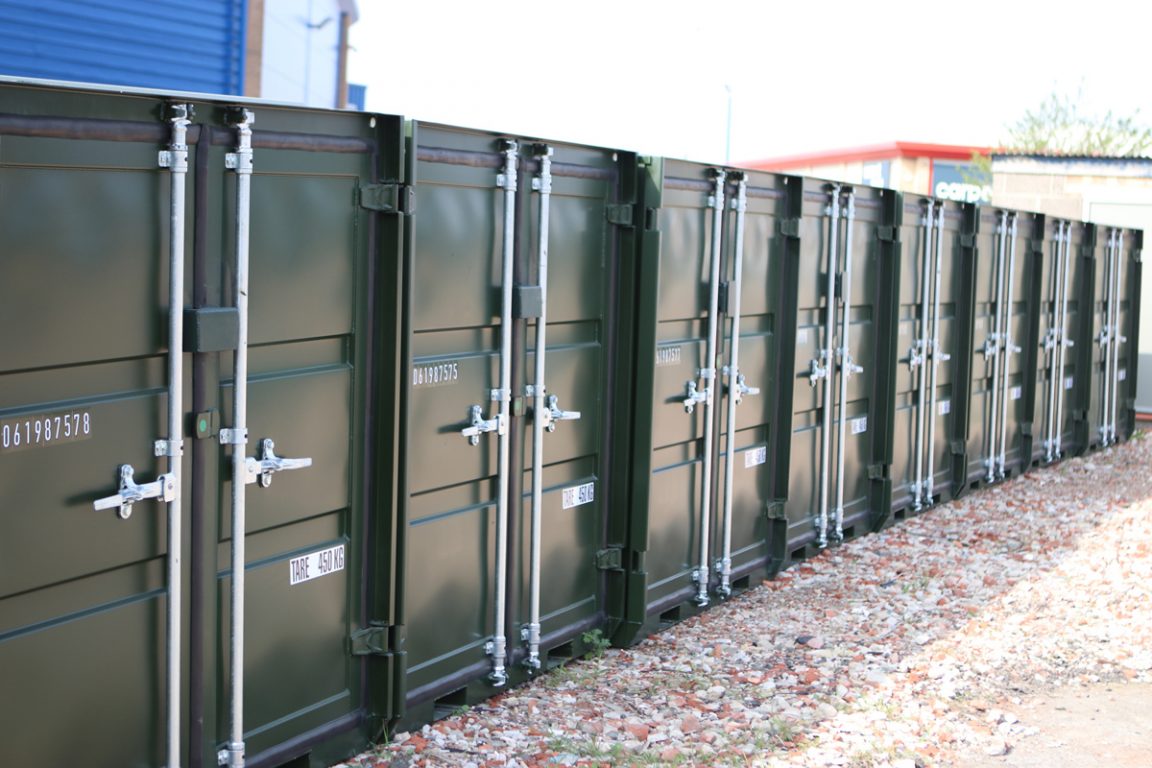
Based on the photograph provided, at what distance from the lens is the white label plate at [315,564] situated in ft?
15.8

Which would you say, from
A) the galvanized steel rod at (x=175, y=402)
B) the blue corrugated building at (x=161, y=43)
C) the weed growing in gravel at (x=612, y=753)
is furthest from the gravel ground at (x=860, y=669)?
the blue corrugated building at (x=161, y=43)

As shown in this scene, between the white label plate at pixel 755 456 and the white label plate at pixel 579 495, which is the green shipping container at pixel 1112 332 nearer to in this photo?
the white label plate at pixel 755 456

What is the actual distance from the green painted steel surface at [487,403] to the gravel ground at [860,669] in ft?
1.06

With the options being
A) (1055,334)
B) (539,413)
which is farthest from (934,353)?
(539,413)

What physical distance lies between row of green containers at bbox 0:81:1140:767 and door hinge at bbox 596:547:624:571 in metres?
0.02

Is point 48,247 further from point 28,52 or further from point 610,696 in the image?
point 28,52

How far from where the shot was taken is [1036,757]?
549 centimetres

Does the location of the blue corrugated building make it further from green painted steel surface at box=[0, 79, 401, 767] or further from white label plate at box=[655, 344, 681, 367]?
green painted steel surface at box=[0, 79, 401, 767]

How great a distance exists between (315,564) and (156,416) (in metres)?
1.01

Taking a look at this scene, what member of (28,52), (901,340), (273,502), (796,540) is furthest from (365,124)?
(28,52)

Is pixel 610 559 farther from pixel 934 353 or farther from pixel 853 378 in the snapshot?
pixel 934 353

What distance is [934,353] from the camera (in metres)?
10.6

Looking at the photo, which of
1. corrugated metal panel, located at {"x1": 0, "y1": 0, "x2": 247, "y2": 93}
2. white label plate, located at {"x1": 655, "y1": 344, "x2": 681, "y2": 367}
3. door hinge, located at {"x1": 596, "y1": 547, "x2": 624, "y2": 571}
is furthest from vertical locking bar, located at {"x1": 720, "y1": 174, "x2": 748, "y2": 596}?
corrugated metal panel, located at {"x1": 0, "y1": 0, "x2": 247, "y2": 93}

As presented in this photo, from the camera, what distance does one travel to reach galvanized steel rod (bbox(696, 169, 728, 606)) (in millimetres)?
7320
